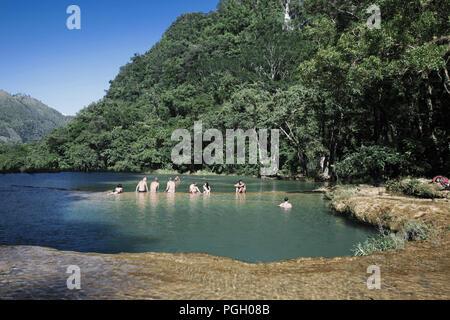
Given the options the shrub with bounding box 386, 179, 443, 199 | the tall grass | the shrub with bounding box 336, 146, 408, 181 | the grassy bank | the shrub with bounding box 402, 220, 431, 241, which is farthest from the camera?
the shrub with bounding box 336, 146, 408, 181

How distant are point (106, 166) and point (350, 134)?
52633 mm

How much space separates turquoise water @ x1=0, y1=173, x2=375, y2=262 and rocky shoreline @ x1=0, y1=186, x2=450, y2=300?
2.87m

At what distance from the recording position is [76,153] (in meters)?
69.6

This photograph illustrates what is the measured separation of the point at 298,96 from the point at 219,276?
34417mm

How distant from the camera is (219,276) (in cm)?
577

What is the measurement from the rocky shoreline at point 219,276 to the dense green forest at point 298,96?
454 inches

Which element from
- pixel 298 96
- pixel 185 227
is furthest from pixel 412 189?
pixel 298 96

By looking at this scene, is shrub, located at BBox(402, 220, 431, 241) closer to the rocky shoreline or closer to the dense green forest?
the rocky shoreline

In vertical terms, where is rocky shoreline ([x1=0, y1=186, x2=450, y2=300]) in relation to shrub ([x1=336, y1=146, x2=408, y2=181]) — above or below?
below

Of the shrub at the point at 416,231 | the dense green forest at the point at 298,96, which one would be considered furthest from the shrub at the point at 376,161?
the shrub at the point at 416,231

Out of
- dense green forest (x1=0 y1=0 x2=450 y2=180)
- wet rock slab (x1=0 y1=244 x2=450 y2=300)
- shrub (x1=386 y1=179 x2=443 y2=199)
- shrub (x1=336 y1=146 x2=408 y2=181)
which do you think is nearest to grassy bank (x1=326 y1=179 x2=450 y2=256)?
shrub (x1=386 y1=179 x2=443 y2=199)

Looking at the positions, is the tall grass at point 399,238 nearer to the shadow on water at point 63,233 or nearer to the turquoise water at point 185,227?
the turquoise water at point 185,227

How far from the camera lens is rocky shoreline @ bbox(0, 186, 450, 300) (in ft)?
15.6

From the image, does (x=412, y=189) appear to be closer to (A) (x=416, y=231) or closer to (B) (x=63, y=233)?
(A) (x=416, y=231)
